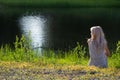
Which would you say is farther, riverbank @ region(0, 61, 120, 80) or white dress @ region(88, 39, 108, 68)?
white dress @ region(88, 39, 108, 68)

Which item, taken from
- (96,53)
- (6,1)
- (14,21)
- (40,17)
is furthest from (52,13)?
(96,53)

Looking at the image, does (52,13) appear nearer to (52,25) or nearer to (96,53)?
(52,25)

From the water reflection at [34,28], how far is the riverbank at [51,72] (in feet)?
38.7

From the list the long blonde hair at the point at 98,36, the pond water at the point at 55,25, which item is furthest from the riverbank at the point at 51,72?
the pond water at the point at 55,25

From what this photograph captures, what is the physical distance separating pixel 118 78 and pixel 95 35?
2518 millimetres

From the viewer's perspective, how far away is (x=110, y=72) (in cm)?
800

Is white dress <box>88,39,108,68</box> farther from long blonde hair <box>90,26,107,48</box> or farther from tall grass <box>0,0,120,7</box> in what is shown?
tall grass <box>0,0,120,7</box>

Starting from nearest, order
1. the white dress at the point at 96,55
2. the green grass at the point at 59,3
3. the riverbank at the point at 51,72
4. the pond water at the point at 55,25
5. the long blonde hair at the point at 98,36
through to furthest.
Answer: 1. the riverbank at the point at 51,72
2. the long blonde hair at the point at 98,36
3. the white dress at the point at 96,55
4. the pond water at the point at 55,25
5. the green grass at the point at 59,3

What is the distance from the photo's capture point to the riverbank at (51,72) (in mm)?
7469

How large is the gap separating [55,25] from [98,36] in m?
26.2

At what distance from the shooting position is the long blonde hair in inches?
383

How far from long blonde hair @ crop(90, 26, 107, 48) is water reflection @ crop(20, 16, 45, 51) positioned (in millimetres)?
10545

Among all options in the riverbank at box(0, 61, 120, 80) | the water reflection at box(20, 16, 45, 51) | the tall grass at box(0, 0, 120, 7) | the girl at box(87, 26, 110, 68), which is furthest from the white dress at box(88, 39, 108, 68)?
the tall grass at box(0, 0, 120, 7)

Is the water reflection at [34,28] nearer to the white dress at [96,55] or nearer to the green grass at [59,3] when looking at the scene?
the white dress at [96,55]
